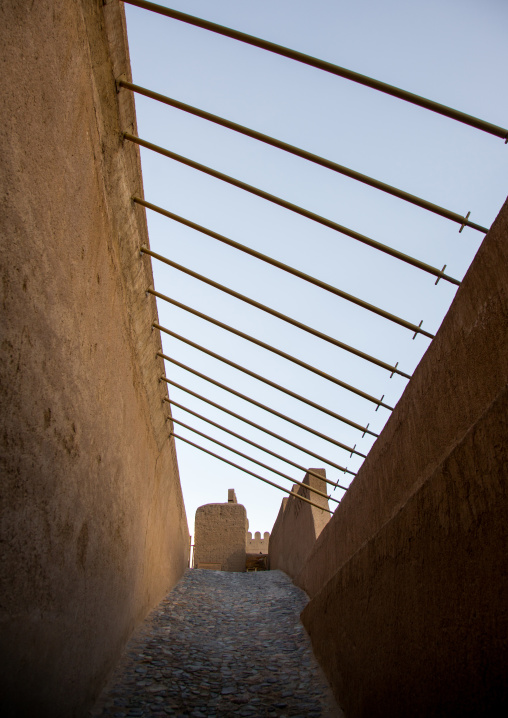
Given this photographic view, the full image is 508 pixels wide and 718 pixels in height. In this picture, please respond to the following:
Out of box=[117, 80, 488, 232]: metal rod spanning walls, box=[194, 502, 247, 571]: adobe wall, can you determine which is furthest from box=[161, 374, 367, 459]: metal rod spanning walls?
box=[194, 502, 247, 571]: adobe wall

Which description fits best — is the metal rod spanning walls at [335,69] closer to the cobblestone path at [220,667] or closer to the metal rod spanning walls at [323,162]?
the metal rod spanning walls at [323,162]

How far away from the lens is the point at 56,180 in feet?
7.68

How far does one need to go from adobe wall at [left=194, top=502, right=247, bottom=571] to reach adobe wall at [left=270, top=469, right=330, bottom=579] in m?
1.98

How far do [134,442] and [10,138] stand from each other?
348 cm

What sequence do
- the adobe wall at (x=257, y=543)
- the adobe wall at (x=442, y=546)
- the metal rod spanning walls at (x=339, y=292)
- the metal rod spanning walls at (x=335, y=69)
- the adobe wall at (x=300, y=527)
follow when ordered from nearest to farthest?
the adobe wall at (x=442, y=546) < the metal rod spanning walls at (x=335, y=69) < the metal rod spanning walls at (x=339, y=292) < the adobe wall at (x=300, y=527) < the adobe wall at (x=257, y=543)

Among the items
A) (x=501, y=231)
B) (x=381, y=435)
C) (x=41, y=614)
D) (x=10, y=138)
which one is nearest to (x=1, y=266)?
(x=10, y=138)

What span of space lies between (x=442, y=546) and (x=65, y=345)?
2.00 m

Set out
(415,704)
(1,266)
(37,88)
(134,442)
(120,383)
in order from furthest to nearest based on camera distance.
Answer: (134,442), (120,383), (415,704), (37,88), (1,266)

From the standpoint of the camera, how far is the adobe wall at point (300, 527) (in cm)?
896

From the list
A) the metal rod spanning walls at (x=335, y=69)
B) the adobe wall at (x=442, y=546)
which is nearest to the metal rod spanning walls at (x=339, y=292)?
the adobe wall at (x=442, y=546)

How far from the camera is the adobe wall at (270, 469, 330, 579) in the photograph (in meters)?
8.96

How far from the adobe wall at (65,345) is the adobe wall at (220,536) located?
1131 cm

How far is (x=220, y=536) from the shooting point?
1551 cm

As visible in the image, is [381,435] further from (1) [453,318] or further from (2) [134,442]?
(2) [134,442]
